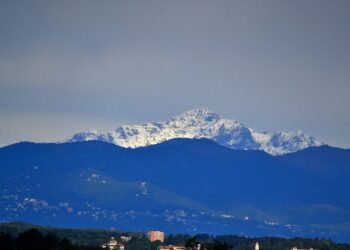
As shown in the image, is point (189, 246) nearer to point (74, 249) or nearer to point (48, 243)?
point (48, 243)

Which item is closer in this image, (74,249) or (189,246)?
(189,246)

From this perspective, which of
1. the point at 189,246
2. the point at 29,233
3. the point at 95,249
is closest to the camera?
the point at 189,246

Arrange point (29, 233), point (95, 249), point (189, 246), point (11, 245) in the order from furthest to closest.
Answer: point (95, 249)
point (29, 233)
point (11, 245)
point (189, 246)

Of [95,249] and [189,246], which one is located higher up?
[95,249]

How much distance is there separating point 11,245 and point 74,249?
19710mm

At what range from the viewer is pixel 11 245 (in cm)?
14088

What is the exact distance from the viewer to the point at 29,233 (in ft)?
502

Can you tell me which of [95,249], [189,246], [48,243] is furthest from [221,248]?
Answer: [95,249]

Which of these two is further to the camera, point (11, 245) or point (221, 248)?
point (11, 245)

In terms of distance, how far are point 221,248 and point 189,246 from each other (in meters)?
3.37

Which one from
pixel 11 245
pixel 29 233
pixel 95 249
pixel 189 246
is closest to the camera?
pixel 189 246

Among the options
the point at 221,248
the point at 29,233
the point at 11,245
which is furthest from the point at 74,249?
the point at 221,248

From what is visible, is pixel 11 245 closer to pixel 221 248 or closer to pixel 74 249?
pixel 74 249

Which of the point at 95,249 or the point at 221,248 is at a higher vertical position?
the point at 95,249
